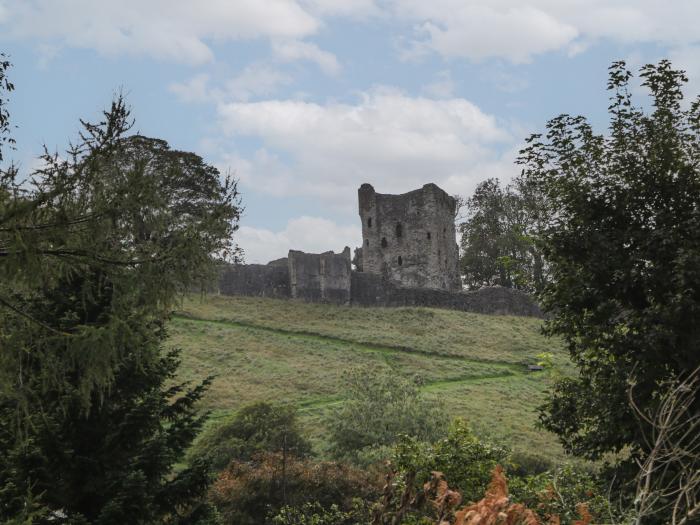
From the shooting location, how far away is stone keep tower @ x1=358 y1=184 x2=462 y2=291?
193ft

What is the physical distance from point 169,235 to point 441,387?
94.3 ft

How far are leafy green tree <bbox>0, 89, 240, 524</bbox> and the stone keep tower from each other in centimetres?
4703

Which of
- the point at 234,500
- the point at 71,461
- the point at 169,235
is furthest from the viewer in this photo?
the point at 234,500

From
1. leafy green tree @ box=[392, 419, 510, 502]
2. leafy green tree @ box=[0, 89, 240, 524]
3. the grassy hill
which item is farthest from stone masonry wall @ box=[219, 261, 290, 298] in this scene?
leafy green tree @ box=[0, 89, 240, 524]

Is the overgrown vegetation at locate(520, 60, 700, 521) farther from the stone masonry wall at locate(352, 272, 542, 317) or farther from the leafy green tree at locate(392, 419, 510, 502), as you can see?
the stone masonry wall at locate(352, 272, 542, 317)

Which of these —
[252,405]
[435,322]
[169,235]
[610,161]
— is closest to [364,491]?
[252,405]

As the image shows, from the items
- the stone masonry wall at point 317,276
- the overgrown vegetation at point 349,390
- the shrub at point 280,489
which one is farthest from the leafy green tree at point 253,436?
the stone masonry wall at point 317,276

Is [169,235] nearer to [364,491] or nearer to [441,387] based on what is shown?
[364,491]

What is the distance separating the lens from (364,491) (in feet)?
60.1

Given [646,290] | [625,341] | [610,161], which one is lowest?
[625,341]

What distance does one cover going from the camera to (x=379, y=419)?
25406 mm

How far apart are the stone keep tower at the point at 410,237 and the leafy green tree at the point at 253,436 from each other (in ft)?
115

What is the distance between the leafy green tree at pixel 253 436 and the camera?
21.7 metres

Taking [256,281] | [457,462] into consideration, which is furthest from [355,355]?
[457,462]
